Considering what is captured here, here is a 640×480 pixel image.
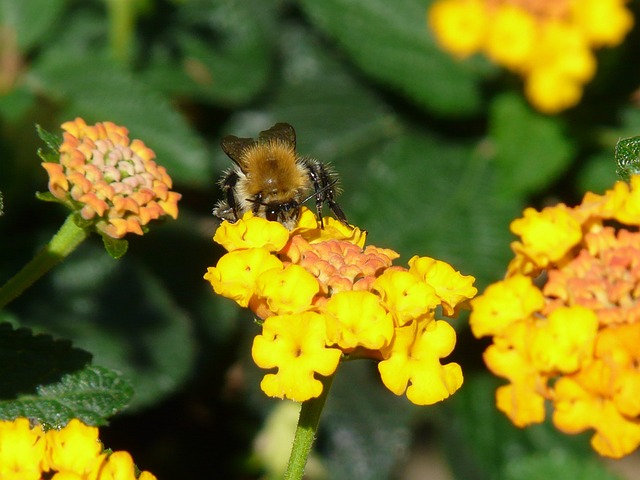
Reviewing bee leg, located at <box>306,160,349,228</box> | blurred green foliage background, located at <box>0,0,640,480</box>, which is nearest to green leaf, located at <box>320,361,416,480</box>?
blurred green foliage background, located at <box>0,0,640,480</box>

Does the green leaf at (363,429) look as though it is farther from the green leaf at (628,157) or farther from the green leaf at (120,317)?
the green leaf at (628,157)

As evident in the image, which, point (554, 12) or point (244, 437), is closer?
point (554, 12)

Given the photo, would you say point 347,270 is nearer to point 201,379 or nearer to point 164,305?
point 164,305

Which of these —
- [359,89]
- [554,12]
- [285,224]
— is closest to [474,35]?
[554,12]

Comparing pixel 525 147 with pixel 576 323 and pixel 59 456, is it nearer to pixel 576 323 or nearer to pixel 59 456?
pixel 576 323

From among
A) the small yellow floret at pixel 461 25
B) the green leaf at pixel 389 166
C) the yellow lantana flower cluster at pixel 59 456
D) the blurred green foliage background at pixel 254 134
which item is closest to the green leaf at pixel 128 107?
the blurred green foliage background at pixel 254 134
